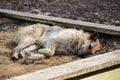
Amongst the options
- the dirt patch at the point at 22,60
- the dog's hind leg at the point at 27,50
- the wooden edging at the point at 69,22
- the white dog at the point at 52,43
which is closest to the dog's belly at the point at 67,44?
the white dog at the point at 52,43

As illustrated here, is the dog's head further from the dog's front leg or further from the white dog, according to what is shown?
the dog's front leg

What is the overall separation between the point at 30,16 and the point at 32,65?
2.54m

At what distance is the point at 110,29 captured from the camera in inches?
297

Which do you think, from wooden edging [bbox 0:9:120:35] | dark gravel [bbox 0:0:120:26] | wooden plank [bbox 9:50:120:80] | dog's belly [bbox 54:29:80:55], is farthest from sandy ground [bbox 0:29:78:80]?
dark gravel [bbox 0:0:120:26]

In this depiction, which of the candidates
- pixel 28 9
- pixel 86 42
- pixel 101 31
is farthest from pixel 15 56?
pixel 28 9

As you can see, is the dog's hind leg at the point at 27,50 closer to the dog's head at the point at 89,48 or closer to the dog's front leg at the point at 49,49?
the dog's front leg at the point at 49,49

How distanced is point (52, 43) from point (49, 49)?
0.39 feet

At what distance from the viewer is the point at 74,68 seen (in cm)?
521

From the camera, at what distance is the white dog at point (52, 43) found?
679 centimetres

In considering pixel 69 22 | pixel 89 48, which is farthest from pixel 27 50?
pixel 69 22

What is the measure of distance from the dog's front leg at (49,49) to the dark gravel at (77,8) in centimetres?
422

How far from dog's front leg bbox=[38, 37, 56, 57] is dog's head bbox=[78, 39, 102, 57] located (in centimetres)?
46

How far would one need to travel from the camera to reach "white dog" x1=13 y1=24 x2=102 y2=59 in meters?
6.79

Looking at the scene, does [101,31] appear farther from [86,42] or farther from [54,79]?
[54,79]
